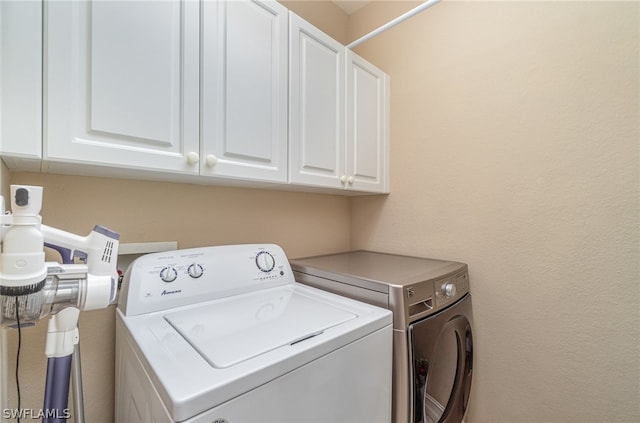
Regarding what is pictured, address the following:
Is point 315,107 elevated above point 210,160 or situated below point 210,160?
above

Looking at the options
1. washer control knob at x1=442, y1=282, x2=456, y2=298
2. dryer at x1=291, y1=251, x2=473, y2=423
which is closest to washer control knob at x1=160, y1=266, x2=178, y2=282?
dryer at x1=291, y1=251, x2=473, y2=423

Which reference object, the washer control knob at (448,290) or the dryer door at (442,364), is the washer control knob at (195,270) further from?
the washer control knob at (448,290)

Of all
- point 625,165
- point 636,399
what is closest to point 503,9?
point 625,165

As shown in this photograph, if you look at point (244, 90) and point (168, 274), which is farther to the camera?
point (244, 90)

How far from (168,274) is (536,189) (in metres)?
1.55

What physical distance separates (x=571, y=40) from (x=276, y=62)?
4.06ft

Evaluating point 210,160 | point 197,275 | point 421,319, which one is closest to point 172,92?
point 210,160

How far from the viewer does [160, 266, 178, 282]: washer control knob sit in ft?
3.05

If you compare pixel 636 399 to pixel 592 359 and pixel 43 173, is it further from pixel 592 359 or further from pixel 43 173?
pixel 43 173

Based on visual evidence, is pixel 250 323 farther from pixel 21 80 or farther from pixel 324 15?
pixel 324 15

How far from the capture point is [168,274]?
94cm

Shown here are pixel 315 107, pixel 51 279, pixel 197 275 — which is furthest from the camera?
pixel 315 107

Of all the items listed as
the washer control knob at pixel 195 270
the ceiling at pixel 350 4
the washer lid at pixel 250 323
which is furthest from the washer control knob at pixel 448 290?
the ceiling at pixel 350 4

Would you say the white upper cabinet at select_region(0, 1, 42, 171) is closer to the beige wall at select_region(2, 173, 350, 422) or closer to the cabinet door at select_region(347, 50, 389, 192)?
the beige wall at select_region(2, 173, 350, 422)
